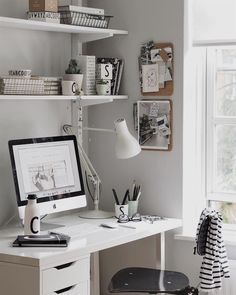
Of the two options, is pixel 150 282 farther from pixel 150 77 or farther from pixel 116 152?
pixel 150 77

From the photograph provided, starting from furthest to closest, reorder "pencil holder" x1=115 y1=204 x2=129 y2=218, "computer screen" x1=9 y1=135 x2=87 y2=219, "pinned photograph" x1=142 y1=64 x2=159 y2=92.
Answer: "pinned photograph" x1=142 y1=64 x2=159 y2=92
"pencil holder" x1=115 y1=204 x2=129 y2=218
"computer screen" x1=9 y1=135 x2=87 y2=219

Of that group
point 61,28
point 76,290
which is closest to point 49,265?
point 76,290

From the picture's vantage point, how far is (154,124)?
3.99 m

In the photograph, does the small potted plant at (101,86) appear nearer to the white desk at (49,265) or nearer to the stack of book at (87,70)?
the stack of book at (87,70)

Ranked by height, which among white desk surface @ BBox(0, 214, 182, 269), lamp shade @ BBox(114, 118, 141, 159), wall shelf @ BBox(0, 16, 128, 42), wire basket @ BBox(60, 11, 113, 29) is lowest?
white desk surface @ BBox(0, 214, 182, 269)

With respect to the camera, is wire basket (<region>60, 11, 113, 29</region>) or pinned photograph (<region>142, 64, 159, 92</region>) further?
pinned photograph (<region>142, 64, 159, 92</region>)

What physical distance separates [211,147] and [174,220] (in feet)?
1.53

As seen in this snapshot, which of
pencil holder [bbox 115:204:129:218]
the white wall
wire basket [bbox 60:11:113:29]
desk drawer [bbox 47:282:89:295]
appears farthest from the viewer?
pencil holder [bbox 115:204:129:218]

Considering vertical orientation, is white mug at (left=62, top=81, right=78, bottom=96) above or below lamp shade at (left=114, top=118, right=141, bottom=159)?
above

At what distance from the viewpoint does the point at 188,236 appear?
393 cm

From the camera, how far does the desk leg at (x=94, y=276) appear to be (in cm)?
398

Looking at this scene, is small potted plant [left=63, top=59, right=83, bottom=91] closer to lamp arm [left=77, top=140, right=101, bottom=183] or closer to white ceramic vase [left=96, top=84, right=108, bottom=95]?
white ceramic vase [left=96, top=84, right=108, bottom=95]

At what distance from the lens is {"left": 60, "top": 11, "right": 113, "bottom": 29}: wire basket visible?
3.73 m

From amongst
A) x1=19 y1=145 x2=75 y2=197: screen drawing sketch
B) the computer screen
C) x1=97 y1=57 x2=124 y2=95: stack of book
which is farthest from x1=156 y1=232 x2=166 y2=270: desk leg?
x1=97 y1=57 x2=124 y2=95: stack of book
